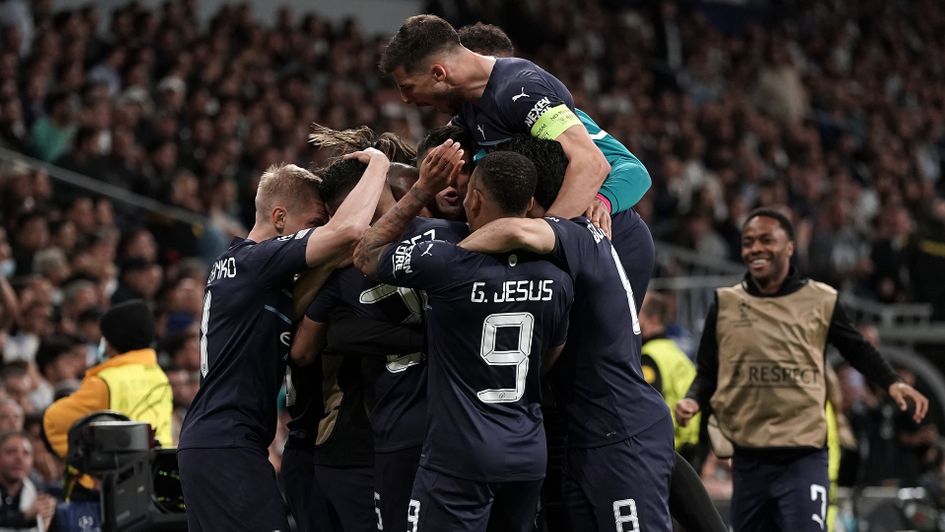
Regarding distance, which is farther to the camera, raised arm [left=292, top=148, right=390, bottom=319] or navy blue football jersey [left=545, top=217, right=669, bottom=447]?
raised arm [left=292, top=148, right=390, bottom=319]

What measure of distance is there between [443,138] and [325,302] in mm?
844

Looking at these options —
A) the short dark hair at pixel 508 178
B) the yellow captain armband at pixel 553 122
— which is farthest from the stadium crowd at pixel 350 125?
the short dark hair at pixel 508 178

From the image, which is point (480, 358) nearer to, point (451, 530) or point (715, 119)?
point (451, 530)

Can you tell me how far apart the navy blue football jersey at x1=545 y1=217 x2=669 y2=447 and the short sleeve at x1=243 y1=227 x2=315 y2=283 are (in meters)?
1.06

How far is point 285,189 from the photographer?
596 centimetres

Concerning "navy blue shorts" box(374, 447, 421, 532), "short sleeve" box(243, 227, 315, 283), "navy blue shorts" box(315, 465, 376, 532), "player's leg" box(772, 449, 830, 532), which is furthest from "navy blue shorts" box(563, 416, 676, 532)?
"player's leg" box(772, 449, 830, 532)

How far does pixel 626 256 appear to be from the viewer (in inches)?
236

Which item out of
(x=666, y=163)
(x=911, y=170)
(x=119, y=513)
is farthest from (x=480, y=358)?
(x=911, y=170)

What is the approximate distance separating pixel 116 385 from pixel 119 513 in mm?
1017

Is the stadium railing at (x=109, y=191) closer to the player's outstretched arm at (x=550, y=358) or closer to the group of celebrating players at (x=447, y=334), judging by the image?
the group of celebrating players at (x=447, y=334)

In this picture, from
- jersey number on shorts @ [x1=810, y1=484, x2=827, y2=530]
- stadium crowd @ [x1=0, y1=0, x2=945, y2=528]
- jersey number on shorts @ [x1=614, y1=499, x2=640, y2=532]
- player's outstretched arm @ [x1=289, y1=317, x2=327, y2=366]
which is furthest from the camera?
stadium crowd @ [x1=0, y1=0, x2=945, y2=528]

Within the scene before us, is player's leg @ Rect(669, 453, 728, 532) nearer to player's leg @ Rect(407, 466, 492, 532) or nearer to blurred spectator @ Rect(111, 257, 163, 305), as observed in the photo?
player's leg @ Rect(407, 466, 492, 532)

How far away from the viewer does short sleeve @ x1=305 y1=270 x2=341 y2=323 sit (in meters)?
5.62

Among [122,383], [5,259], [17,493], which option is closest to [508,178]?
[122,383]
